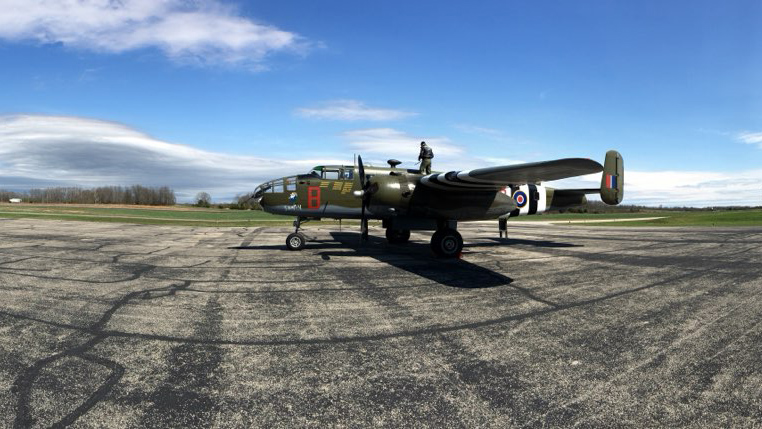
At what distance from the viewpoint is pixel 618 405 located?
3.77 meters

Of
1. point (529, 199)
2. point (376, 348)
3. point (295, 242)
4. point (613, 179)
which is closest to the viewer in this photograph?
point (376, 348)

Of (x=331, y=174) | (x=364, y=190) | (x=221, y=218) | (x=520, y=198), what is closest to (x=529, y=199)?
(x=520, y=198)

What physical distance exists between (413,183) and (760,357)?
34.5 ft

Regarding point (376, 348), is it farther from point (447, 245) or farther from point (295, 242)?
point (295, 242)

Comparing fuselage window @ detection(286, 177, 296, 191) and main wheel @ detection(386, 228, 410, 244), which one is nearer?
fuselage window @ detection(286, 177, 296, 191)

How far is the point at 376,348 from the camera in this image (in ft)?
17.3

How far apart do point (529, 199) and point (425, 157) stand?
16.4ft

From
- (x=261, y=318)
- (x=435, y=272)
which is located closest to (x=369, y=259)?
(x=435, y=272)

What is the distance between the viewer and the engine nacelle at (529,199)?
55.4 ft

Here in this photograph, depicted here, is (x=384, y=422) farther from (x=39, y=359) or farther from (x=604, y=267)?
(x=604, y=267)

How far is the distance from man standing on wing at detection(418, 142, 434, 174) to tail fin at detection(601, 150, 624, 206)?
6245mm

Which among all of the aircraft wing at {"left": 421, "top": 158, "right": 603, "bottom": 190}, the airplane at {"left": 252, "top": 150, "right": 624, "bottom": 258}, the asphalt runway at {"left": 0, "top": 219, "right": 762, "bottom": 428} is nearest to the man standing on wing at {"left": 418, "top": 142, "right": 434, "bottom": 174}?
the airplane at {"left": 252, "top": 150, "right": 624, "bottom": 258}

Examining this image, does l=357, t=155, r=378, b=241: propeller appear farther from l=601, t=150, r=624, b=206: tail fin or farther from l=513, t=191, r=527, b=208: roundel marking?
l=601, t=150, r=624, b=206: tail fin

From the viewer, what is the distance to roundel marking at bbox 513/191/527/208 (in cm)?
1688
